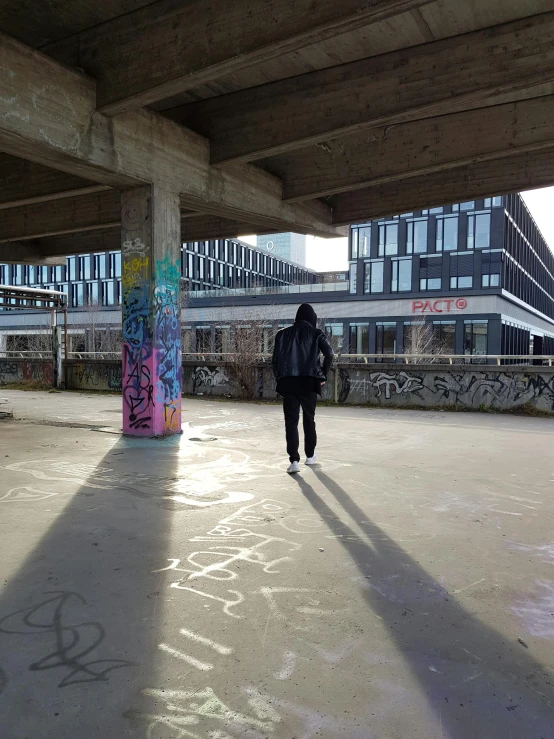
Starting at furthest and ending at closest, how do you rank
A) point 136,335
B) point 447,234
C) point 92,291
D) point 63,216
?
point 92,291, point 447,234, point 63,216, point 136,335

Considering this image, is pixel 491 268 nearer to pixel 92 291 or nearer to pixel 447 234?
pixel 447 234

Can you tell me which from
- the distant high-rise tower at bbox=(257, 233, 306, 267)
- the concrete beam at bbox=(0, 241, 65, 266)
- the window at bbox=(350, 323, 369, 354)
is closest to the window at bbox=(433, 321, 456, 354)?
the window at bbox=(350, 323, 369, 354)

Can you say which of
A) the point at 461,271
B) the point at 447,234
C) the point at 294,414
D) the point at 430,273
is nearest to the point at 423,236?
the point at 447,234

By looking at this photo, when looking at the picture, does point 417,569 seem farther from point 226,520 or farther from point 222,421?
point 222,421

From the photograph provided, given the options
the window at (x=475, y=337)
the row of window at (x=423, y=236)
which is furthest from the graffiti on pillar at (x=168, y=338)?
the row of window at (x=423, y=236)

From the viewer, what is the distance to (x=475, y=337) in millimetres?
46156

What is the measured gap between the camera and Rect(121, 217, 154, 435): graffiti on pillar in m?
8.89

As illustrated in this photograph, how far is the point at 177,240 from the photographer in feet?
30.7

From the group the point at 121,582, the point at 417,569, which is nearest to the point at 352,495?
the point at 417,569

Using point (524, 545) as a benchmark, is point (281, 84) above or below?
above

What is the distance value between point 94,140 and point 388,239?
4550 cm

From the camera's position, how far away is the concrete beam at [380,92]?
6.66 metres

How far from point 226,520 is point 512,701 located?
8.86ft

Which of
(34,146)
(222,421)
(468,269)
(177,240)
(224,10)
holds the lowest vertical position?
(222,421)
